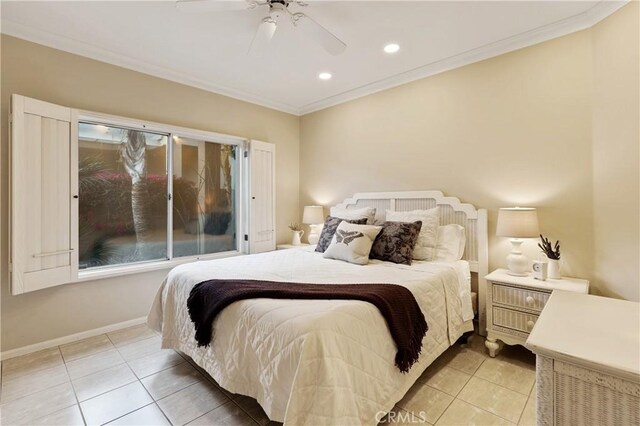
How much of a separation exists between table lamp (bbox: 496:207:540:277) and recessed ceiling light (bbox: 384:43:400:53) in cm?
175

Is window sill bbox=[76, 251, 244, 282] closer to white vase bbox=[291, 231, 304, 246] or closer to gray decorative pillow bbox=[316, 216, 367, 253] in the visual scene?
white vase bbox=[291, 231, 304, 246]

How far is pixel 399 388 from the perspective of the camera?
1.68 m

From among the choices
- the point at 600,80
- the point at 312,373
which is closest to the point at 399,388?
the point at 312,373

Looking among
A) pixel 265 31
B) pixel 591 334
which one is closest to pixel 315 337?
pixel 591 334

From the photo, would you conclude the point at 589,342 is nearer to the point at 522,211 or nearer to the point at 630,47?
the point at 522,211

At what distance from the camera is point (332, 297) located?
1.62m

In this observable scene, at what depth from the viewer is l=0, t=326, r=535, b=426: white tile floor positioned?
5.61 ft

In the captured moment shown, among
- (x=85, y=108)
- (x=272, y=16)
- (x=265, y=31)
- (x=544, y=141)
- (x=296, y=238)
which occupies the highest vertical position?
(x=272, y=16)

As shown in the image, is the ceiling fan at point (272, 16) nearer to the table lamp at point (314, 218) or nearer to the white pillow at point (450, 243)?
the white pillow at point (450, 243)

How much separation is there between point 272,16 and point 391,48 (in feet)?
3.95

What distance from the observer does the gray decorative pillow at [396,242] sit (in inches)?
101

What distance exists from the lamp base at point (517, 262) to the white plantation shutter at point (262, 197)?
2.87 meters

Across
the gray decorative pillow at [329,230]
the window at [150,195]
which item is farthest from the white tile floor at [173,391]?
the gray decorative pillow at [329,230]

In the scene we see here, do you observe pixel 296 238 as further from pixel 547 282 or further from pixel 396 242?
pixel 547 282
